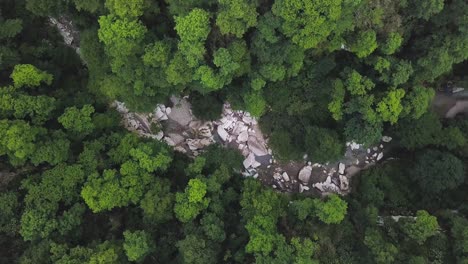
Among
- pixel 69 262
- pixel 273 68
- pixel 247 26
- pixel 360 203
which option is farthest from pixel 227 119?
pixel 69 262

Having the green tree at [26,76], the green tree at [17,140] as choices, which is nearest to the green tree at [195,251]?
the green tree at [17,140]

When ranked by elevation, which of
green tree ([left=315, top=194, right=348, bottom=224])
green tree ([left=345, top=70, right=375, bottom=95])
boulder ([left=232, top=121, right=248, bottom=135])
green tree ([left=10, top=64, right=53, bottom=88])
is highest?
green tree ([left=345, top=70, right=375, bottom=95])

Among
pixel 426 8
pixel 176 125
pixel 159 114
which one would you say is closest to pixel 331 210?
pixel 176 125

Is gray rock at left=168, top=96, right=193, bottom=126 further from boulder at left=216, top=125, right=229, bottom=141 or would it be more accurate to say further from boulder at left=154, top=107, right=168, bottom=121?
boulder at left=216, top=125, right=229, bottom=141

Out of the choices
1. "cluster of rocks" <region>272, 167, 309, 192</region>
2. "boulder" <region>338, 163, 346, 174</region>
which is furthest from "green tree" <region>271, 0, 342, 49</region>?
"boulder" <region>338, 163, 346, 174</region>

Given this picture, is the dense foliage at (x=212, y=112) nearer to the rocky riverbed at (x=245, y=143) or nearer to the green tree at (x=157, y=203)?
the green tree at (x=157, y=203)

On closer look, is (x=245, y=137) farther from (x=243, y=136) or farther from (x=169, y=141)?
(x=169, y=141)
